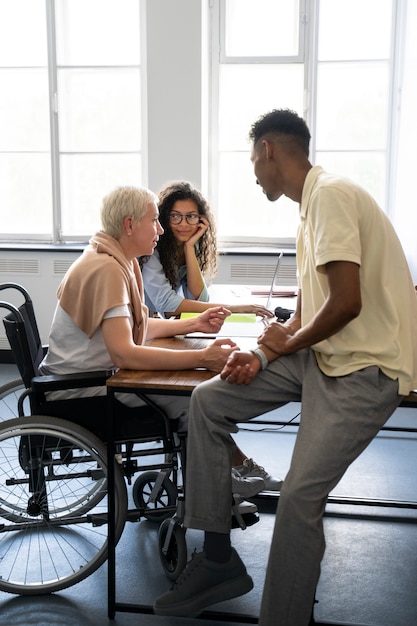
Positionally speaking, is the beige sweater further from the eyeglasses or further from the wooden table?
the eyeglasses

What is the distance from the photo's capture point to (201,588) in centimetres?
193

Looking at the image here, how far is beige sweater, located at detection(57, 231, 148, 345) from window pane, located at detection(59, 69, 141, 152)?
2999mm

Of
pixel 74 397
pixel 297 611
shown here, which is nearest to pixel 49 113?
pixel 74 397

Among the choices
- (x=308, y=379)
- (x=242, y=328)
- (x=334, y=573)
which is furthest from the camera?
(x=242, y=328)

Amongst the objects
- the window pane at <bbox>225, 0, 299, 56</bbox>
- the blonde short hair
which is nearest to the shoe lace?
the blonde short hair

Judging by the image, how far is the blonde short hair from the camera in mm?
2375

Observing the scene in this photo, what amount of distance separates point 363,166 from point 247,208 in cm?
82

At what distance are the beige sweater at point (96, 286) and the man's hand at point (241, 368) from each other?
16.0 inches

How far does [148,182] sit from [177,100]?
55cm

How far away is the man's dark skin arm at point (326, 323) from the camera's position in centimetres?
177

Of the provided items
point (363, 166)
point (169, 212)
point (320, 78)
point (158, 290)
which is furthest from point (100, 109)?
point (158, 290)

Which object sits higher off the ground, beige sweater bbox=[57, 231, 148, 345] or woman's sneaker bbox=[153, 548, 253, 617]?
beige sweater bbox=[57, 231, 148, 345]

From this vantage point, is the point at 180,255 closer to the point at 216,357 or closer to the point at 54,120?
the point at 216,357

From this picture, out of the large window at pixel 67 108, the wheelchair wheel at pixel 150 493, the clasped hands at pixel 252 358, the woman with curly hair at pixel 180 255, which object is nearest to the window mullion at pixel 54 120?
the large window at pixel 67 108
